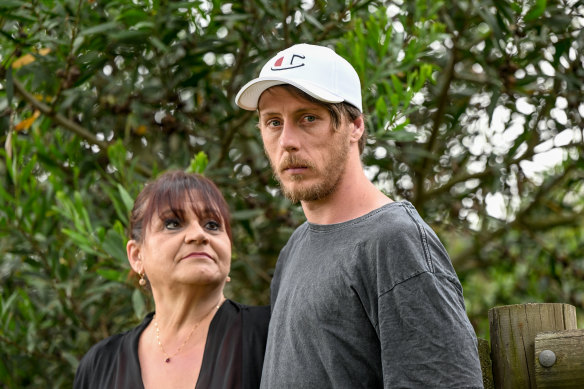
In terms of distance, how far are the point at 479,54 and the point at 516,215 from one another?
46.4 inches

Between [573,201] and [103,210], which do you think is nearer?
[103,210]

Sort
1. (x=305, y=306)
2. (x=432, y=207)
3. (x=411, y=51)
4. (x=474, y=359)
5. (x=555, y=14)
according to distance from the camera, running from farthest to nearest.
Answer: (x=432, y=207), (x=555, y=14), (x=411, y=51), (x=305, y=306), (x=474, y=359)

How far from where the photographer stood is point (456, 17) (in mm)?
4008

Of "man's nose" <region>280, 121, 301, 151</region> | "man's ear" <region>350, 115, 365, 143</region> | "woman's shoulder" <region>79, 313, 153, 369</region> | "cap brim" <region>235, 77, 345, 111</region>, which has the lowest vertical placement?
"woman's shoulder" <region>79, 313, 153, 369</region>

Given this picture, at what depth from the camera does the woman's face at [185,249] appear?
2.59m

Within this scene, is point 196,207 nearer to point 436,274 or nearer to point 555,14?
point 436,274

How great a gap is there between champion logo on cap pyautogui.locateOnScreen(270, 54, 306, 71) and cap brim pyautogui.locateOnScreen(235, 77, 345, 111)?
6cm

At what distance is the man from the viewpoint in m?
1.71

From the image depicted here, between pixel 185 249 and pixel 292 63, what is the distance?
82 centimetres

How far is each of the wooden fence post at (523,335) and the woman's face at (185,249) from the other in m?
1.03

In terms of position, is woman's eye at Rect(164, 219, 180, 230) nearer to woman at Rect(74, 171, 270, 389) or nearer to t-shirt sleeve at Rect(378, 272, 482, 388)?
woman at Rect(74, 171, 270, 389)

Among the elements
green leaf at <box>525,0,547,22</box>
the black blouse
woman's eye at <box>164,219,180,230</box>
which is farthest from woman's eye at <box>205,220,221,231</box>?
green leaf at <box>525,0,547,22</box>

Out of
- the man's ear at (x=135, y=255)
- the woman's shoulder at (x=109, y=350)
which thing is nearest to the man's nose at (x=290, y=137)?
the man's ear at (x=135, y=255)

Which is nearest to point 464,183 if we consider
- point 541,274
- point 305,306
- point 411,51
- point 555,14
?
point 541,274
